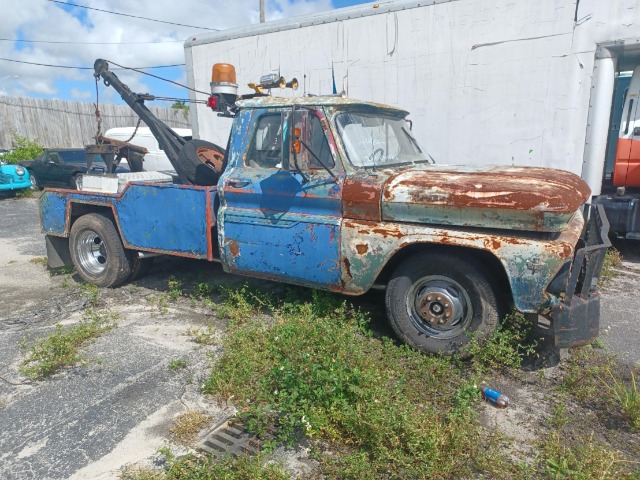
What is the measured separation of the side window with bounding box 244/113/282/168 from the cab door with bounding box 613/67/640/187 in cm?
504

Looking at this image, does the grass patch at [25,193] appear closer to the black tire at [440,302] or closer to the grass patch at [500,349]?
the black tire at [440,302]

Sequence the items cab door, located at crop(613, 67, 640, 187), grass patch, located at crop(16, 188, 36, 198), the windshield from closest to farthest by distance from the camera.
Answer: the windshield, cab door, located at crop(613, 67, 640, 187), grass patch, located at crop(16, 188, 36, 198)

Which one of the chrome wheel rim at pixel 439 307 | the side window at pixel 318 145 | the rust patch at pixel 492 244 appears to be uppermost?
the side window at pixel 318 145

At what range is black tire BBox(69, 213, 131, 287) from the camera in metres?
5.62

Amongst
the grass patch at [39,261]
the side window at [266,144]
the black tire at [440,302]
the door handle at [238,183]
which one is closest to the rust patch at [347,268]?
the black tire at [440,302]

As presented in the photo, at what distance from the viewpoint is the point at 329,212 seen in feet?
13.3

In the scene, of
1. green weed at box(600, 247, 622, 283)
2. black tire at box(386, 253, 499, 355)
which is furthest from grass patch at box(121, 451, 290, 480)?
green weed at box(600, 247, 622, 283)

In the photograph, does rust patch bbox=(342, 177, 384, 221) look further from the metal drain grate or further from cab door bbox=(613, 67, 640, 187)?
cab door bbox=(613, 67, 640, 187)

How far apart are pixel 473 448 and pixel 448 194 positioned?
1.69 metres

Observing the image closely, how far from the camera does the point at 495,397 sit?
3322 mm

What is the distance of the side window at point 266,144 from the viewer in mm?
4383

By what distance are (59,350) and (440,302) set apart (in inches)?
120

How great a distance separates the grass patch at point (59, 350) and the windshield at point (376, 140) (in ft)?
9.05

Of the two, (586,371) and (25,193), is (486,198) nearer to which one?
(586,371)
